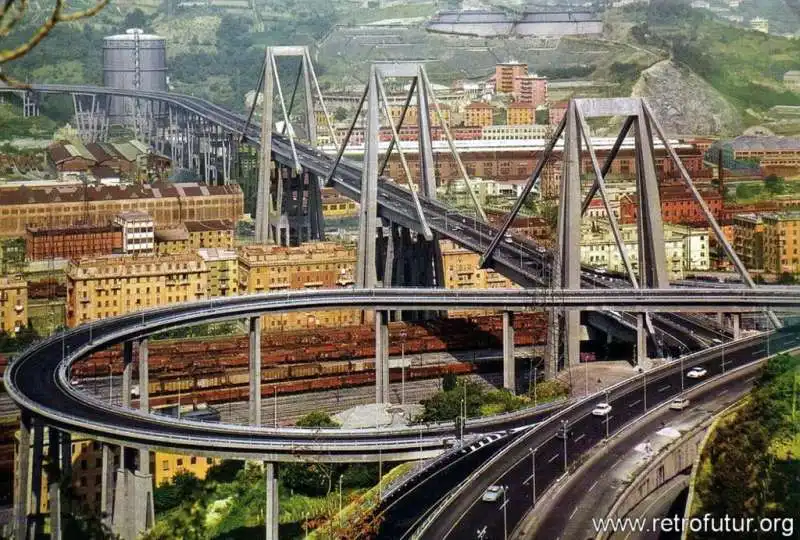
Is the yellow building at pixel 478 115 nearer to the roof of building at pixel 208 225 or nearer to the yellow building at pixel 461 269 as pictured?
the roof of building at pixel 208 225

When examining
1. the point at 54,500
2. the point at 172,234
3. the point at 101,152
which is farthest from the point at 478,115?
the point at 54,500

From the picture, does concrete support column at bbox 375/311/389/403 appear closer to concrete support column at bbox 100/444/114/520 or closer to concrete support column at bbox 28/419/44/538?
concrete support column at bbox 100/444/114/520

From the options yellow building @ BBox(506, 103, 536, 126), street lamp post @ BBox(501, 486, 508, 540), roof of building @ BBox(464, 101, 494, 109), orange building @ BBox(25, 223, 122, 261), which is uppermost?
roof of building @ BBox(464, 101, 494, 109)

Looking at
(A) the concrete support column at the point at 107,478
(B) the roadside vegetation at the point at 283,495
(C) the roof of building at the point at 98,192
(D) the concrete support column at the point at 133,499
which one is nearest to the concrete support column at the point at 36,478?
(A) the concrete support column at the point at 107,478

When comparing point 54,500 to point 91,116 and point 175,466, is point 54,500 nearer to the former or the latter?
point 175,466

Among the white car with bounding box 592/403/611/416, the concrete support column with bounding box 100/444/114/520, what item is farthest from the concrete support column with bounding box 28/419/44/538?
the white car with bounding box 592/403/611/416

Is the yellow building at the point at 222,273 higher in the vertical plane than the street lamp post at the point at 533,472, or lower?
higher
